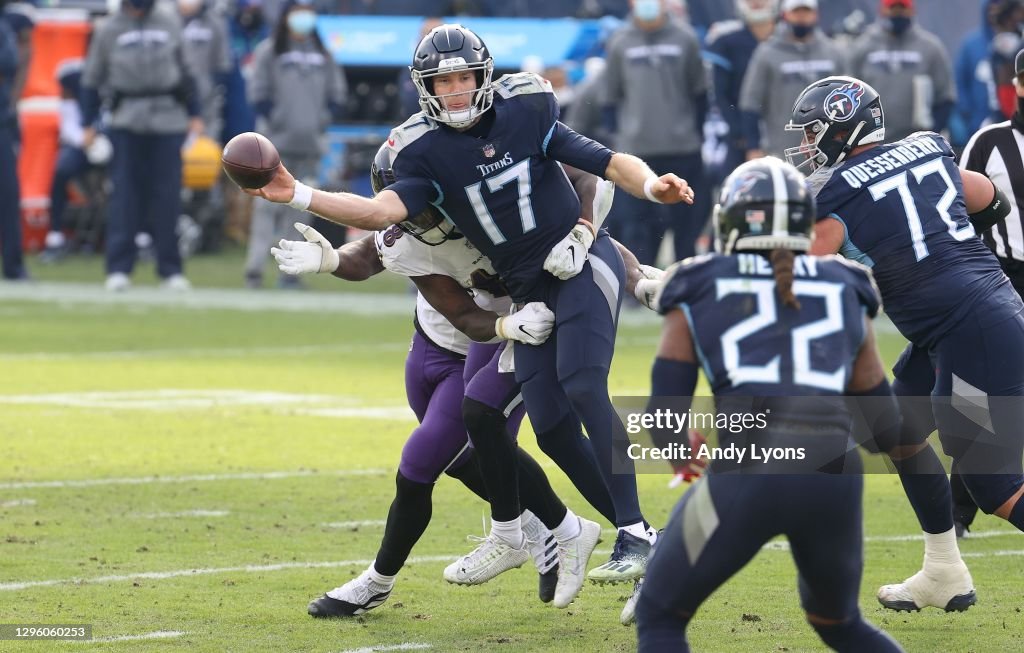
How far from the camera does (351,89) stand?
830 inches

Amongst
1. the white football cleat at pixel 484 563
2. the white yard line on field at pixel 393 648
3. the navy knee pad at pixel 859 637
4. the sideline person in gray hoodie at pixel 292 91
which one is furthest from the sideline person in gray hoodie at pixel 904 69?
the navy knee pad at pixel 859 637

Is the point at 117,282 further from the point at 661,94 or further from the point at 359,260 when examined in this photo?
the point at 359,260

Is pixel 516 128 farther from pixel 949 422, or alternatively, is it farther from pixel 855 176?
pixel 949 422

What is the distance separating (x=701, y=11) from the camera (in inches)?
846

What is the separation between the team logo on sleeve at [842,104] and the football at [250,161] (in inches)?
70.0

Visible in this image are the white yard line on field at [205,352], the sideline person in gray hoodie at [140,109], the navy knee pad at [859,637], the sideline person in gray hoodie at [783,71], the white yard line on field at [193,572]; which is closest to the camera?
the navy knee pad at [859,637]

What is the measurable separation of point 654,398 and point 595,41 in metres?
16.3

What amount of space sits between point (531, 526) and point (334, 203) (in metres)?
1.38

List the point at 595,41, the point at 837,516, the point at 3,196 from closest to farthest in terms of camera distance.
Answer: the point at 837,516 < the point at 3,196 < the point at 595,41

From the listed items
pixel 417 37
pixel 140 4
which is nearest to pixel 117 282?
pixel 140 4

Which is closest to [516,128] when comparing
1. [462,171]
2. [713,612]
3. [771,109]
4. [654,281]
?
[462,171]

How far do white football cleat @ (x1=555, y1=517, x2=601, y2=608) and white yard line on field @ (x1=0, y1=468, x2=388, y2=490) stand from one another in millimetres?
2362

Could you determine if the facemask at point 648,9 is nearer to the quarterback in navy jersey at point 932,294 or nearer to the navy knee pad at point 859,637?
the quarterback in navy jersey at point 932,294

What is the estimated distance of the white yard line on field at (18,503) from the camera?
7605mm
